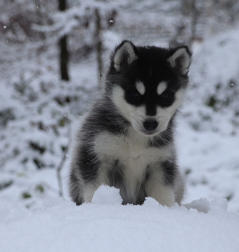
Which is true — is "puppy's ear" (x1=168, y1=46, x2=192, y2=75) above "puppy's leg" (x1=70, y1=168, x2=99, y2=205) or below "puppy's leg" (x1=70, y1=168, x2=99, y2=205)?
above

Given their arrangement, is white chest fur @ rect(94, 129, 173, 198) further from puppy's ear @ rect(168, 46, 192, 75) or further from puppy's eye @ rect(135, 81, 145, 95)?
puppy's ear @ rect(168, 46, 192, 75)

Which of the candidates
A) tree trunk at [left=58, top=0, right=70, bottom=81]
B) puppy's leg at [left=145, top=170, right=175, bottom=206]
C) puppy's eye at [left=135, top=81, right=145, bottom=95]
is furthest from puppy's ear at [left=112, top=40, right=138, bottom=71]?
tree trunk at [left=58, top=0, right=70, bottom=81]

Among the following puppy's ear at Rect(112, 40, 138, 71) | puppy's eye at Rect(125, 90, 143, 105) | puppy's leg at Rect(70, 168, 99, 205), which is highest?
puppy's ear at Rect(112, 40, 138, 71)

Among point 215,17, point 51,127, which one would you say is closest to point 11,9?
point 51,127

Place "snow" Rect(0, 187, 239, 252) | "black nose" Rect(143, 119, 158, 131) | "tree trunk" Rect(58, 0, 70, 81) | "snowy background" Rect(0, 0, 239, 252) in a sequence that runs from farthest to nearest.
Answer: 1. "tree trunk" Rect(58, 0, 70, 81)
2. "black nose" Rect(143, 119, 158, 131)
3. "snowy background" Rect(0, 0, 239, 252)
4. "snow" Rect(0, 187, 239, 252)

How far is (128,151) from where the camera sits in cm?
329

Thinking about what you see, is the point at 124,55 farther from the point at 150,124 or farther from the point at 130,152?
the point at 130,152

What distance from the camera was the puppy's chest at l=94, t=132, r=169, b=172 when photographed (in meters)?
3.27

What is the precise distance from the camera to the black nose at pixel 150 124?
3.04m

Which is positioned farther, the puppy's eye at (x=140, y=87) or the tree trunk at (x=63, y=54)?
the tree trunk at (x=63, y=54)

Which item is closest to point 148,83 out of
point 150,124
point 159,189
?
point 150,124

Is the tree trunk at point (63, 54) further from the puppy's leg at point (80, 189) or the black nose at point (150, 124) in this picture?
the black nose at point (150, 124)

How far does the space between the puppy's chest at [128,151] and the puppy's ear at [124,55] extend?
2.07ft

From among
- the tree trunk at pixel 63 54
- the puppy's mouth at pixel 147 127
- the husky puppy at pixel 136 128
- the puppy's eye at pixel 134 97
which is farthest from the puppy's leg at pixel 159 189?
the tree trunk at pixel 63 54
